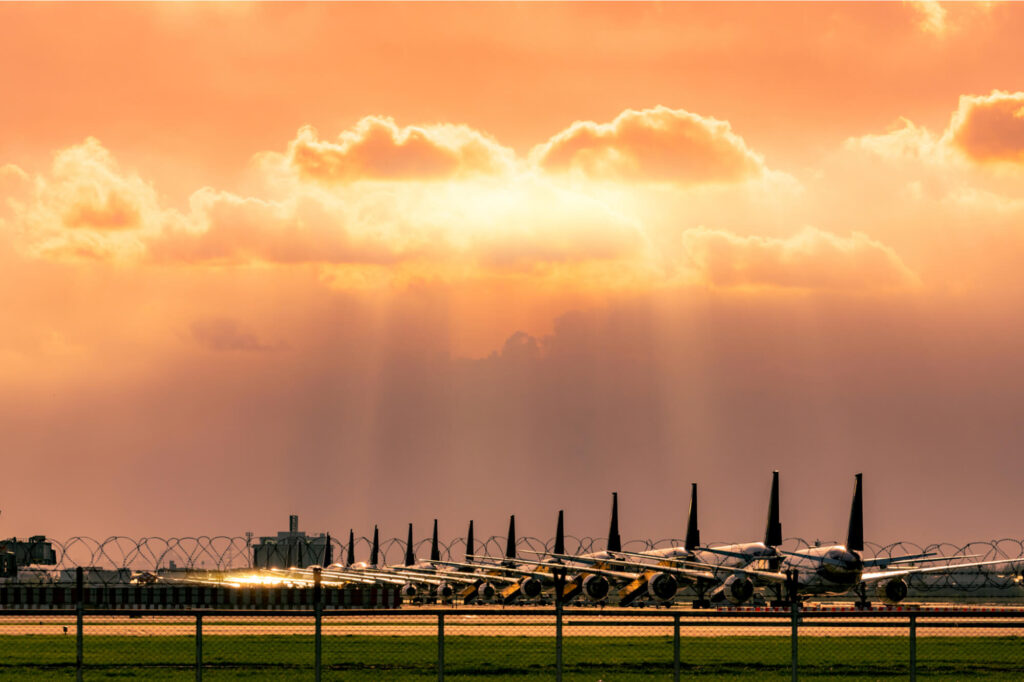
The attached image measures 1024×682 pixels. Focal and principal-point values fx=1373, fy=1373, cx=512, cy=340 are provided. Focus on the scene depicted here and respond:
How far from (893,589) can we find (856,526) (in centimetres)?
697

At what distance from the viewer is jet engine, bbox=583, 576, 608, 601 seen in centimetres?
10362

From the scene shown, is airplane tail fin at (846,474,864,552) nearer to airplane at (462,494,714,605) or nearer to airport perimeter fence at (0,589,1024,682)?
airplane at (462,494,714,605)

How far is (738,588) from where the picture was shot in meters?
93.8

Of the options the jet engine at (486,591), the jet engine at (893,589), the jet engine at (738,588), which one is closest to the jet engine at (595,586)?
the jet engine at (738,588)

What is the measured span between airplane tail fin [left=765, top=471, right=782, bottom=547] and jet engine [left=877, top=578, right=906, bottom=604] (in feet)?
26.9

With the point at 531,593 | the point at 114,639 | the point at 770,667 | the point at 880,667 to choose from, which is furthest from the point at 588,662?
the point at 531,593

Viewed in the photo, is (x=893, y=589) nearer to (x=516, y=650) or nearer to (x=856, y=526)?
(x=856, y=526)

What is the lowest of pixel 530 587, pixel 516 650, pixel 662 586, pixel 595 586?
pixel 530 587

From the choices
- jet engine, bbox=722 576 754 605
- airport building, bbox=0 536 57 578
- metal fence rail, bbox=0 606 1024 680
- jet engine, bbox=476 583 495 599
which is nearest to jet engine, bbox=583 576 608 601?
jet engine, bbox=722 576 754 605

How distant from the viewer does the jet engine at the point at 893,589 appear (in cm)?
10062

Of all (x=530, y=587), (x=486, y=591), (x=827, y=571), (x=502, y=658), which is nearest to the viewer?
(x=502, y=658)

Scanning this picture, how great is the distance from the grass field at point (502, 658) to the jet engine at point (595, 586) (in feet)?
121

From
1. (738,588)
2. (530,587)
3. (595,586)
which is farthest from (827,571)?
(530,587)

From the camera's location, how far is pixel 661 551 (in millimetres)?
110000
